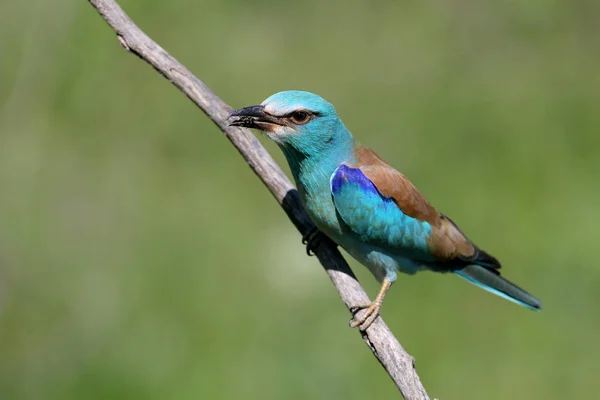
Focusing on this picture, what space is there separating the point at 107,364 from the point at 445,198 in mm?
2537

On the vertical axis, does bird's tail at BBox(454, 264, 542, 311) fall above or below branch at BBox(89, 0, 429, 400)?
below

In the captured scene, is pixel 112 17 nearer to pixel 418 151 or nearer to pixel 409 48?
pixel 418 151

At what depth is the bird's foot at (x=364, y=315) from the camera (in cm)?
410

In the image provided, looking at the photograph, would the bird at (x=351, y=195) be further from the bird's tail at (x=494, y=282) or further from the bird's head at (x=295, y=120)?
the bird's tail at (x=494, y=282)

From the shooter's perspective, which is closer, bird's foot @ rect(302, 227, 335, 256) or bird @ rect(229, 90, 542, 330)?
bird @ rect(229, 90, 542, 330)

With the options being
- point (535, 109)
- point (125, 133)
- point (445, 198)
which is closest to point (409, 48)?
point (535, 109)

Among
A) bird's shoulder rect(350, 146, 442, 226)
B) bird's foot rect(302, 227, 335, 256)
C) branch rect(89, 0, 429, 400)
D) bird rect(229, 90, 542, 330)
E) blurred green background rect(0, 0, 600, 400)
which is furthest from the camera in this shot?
blurred green background rect(0, 0, 600, 400)

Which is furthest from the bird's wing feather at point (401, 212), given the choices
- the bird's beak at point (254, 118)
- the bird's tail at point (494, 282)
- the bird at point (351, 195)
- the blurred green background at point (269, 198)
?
the blurred green background at point (269, 198)

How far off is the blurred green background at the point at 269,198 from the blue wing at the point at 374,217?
55.2 inches

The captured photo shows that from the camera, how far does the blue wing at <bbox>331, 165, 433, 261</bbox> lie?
4375 mm

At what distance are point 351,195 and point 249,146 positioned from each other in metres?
0.50

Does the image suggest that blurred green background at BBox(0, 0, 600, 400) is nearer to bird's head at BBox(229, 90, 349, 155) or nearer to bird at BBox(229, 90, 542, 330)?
bird at BBox(229, 90, 542, 330)

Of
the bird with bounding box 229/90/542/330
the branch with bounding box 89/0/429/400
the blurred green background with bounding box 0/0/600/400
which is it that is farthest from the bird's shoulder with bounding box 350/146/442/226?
the blurred green background with bounding box 0/0/600/400

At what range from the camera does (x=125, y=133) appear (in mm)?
7043
